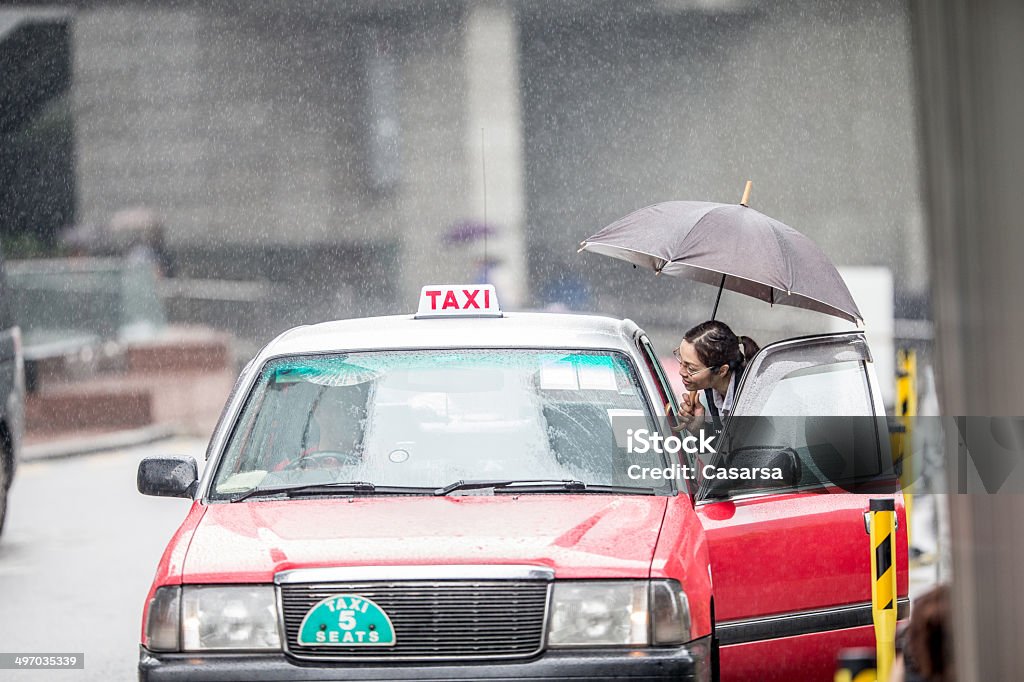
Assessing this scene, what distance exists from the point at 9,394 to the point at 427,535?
398cm

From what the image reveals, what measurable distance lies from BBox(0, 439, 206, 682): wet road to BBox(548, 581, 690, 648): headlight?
3034 mm

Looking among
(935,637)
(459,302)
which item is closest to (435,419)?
(459,302)

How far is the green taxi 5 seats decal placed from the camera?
325 centimetres

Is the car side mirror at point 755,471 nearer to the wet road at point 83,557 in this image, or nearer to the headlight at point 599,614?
the headlight at point 599,614

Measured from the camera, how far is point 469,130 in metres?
7.00

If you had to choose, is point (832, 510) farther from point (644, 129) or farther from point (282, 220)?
point (282, 220)

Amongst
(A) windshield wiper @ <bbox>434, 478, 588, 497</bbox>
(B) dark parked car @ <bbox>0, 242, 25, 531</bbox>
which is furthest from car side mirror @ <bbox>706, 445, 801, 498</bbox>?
(B) dark parked car @ <bbox>0, 242, 25, 531</bbox>

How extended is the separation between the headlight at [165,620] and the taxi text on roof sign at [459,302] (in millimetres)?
1474

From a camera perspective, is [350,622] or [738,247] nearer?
[350,622]

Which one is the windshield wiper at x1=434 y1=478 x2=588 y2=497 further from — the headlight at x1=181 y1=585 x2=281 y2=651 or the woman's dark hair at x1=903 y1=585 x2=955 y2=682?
the woman's dark hair at x1=903 y1=585 x2=955 y2=682

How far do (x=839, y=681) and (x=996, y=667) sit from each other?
17.2 inches

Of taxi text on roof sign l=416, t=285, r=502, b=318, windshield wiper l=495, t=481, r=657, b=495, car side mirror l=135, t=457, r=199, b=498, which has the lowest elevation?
windshield wiper l=495, t=481, r=657, b=495

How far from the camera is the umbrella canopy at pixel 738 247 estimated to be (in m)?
4.49

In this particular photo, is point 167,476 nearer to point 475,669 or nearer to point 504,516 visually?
point 504,516
